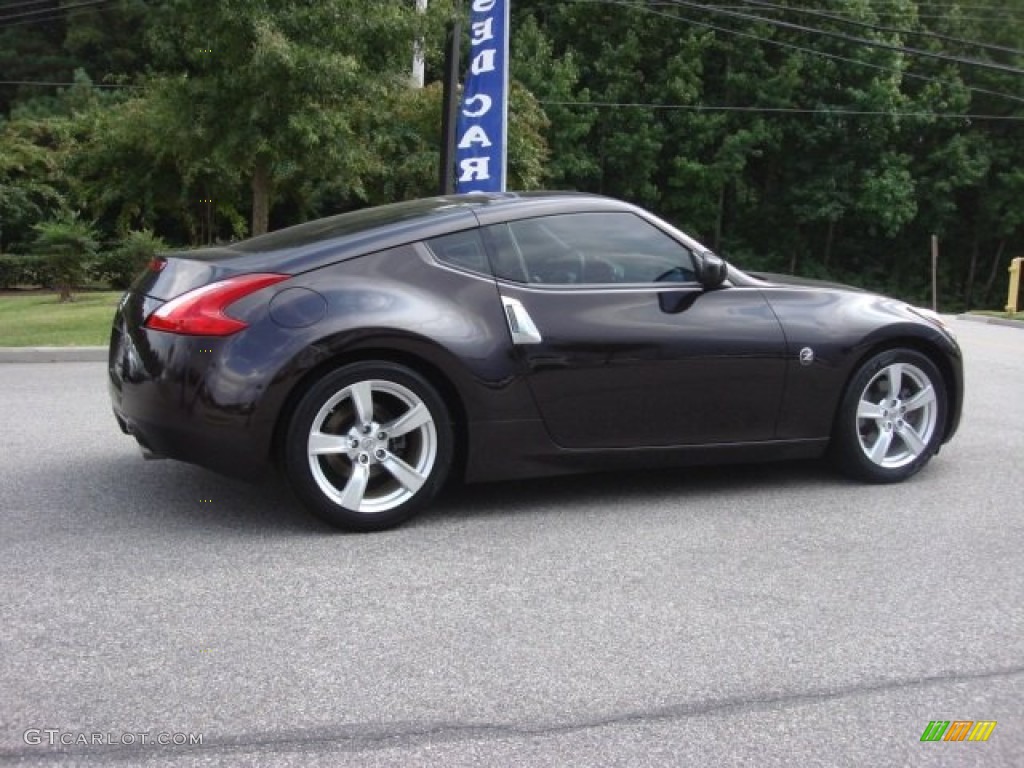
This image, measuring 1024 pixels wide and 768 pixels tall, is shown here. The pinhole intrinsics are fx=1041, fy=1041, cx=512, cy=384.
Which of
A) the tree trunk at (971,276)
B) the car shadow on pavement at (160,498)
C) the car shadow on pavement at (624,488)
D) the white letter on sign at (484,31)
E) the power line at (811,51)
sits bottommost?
the tree trunk at (971,276)

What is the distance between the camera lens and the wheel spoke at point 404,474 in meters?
4.43

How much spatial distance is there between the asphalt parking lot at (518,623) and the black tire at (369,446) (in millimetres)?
153

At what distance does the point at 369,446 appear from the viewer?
438cm

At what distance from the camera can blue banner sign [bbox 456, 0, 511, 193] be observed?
15.3 meters

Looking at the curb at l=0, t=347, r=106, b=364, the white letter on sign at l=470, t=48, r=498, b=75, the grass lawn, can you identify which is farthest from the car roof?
the white letter on sign at l=470, t=48, r=498, b=75

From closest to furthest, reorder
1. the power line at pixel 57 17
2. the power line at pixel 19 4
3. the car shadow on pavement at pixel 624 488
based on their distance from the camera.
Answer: the car shadow on pavement at pixel 624 488 → the power line at pixel 57 17 → the power line at pixel 19 4

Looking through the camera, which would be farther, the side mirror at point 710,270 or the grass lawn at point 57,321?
the grass lawn at point 57,321

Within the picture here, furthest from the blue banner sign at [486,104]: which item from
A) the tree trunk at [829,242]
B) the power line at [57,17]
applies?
the tree trunk at [829,242]

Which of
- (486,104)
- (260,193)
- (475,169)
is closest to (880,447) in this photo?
(475,169)

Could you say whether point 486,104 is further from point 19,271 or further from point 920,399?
point 19,271

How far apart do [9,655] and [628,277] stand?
3.06 m

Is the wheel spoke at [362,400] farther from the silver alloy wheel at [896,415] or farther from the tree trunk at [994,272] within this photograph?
the tree trunk at [994,272]

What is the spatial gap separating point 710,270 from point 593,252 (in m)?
0.57

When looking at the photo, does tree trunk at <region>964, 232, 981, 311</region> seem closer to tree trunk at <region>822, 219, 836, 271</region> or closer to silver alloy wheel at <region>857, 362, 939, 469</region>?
tree trunk at <region>822, 219, 836, 271</region>
